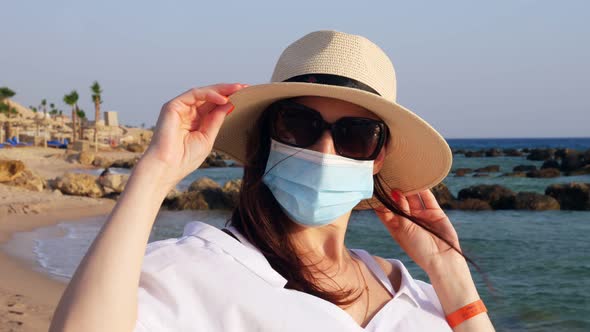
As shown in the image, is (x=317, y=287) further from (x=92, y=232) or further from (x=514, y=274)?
(x=92, y=232)

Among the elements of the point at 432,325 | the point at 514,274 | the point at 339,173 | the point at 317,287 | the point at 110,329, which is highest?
the point at 339,173

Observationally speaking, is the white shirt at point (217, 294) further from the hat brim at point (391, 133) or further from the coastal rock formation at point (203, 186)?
the coastal rock formation at point (203, 186)

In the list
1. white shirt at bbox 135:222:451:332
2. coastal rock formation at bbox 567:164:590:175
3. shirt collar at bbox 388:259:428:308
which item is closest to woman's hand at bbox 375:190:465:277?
shirt collar at bbox 388:259:428:308

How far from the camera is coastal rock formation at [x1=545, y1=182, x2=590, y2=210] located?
1748 cm

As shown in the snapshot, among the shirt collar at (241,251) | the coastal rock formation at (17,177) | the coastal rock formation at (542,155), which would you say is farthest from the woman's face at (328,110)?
the coastal rock formation at (542,155)

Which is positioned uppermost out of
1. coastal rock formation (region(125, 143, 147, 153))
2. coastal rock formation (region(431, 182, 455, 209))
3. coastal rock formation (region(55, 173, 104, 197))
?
coastal rock formation (region(431, 182, 455, 209))

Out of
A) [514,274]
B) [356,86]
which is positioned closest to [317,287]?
[356,86]

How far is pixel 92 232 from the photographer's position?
12.2 meters

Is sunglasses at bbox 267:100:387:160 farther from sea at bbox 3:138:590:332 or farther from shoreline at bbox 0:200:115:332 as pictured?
shoreline at bbox 0:200:115:332

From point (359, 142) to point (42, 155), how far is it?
41.7 meters

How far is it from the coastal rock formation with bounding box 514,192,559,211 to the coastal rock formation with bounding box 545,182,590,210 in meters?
0.33

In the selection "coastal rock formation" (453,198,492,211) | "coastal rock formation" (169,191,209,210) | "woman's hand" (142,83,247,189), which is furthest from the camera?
"coastal rock formation" (453,198,492,211)

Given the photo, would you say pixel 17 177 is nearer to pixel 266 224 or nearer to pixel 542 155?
pixel 266 224

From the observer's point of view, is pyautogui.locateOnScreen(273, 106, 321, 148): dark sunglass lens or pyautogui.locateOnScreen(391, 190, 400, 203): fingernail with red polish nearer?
pyautogui.locateOnScreen(273, 106, 321, 148): dark sunglass lens
